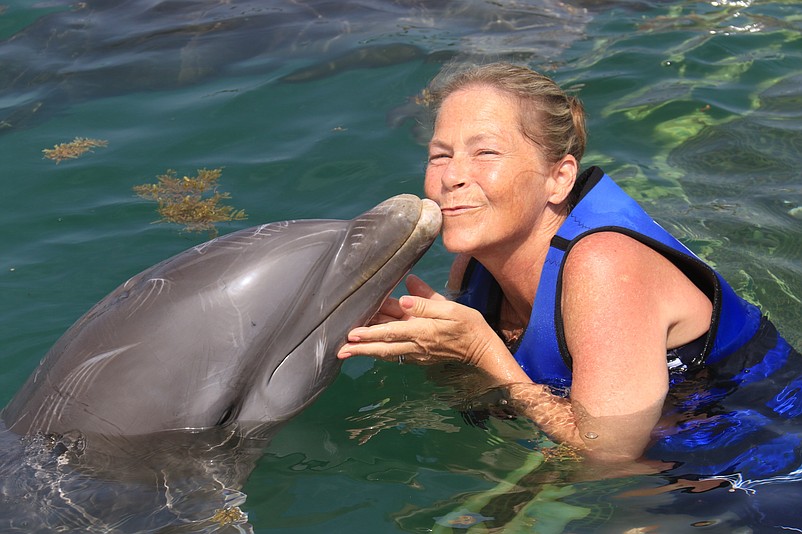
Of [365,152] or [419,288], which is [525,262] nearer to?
[419,288]

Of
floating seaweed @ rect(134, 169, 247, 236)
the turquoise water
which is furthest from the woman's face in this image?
floating seaweed @ rect(134, 169, 247, 236)

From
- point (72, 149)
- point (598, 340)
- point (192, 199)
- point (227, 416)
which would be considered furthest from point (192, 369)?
point (72, 149)

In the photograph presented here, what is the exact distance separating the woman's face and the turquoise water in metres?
1.06

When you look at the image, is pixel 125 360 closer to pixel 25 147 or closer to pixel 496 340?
pixel 496 340

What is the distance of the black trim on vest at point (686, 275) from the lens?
5.11m

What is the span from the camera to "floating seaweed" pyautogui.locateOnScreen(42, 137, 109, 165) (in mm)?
9195

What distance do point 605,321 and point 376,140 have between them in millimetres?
4857

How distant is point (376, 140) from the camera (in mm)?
9320

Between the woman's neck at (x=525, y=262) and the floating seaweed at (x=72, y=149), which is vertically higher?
the woman's neck at (x=525, y=262)

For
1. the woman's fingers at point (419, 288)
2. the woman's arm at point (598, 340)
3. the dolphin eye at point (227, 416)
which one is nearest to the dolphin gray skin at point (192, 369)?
the dolphin eye at point (227, 416)

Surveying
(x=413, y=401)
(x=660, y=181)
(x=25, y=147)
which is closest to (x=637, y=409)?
(x=413, y=401)

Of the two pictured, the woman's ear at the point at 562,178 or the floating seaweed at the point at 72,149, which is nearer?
the woman's ear at the point at 562,178

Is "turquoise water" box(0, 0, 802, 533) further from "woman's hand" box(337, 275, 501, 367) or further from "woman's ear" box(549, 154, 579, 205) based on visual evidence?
"woman's ear" box(549, 154, 579, 205)

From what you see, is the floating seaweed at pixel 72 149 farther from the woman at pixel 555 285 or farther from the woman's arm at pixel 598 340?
the woman's arm at pixel 598 340
